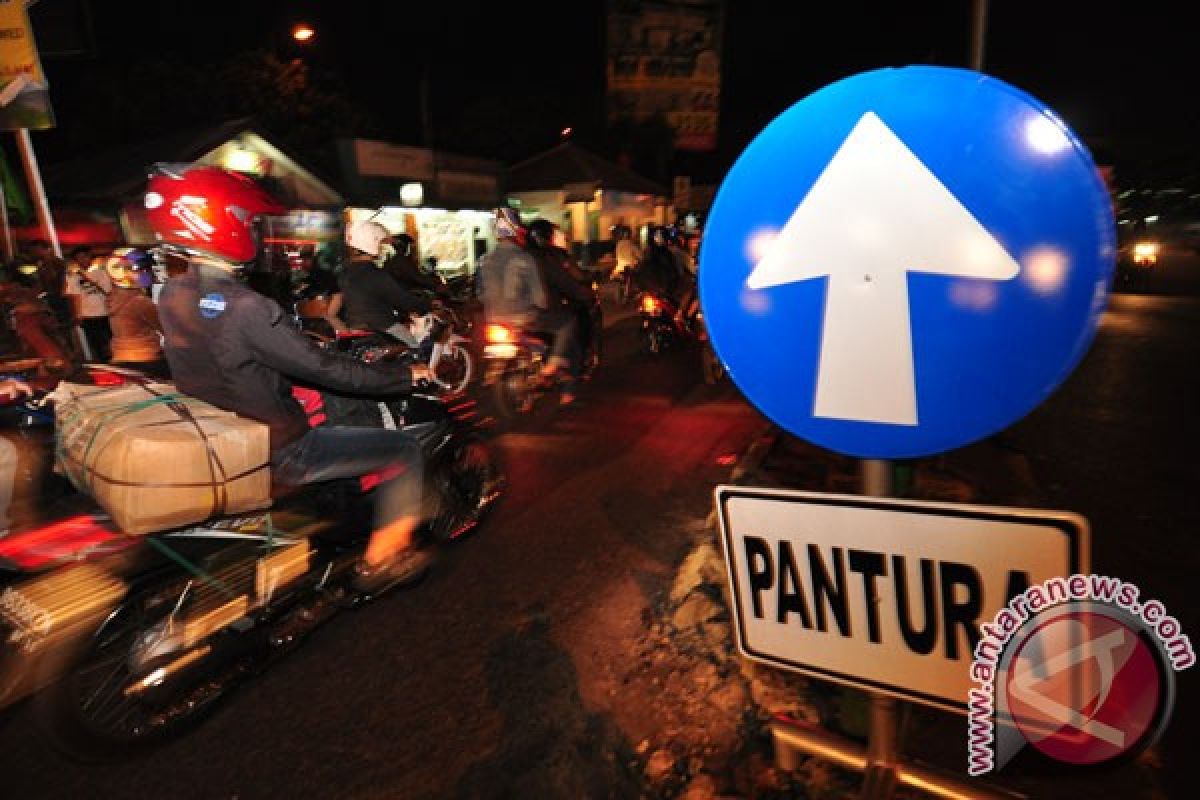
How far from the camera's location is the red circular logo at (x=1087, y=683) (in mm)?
1389

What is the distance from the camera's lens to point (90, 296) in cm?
1080

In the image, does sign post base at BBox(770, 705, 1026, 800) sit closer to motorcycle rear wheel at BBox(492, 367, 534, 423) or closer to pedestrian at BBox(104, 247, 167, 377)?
motorcycle rear wheel at BBox(492, 367, 534, 423)

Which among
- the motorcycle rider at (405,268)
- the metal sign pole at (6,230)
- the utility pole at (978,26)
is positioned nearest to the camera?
the utility pole at (978,26)

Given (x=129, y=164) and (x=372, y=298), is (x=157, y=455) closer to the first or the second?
(x=372, y=298)

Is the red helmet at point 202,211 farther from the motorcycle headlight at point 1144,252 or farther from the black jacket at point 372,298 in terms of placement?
the motorcycle headlight at point 1144,252

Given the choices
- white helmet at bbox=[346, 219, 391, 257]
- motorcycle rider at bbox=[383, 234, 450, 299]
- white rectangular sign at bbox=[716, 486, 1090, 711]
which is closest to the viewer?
white rectangular sign at bbox=[716, 486, 1090, 711]

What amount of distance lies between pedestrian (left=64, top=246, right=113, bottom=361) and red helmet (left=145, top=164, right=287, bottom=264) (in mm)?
10010

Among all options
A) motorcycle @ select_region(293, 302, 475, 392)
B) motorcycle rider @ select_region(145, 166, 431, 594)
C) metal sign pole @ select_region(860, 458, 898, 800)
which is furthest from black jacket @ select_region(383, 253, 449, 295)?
metal sign pole @ select_region(860, 458, 898, 800)

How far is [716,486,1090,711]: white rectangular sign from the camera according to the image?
1.25 m

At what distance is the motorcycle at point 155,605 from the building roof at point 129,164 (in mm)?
15390

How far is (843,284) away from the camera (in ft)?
4.27

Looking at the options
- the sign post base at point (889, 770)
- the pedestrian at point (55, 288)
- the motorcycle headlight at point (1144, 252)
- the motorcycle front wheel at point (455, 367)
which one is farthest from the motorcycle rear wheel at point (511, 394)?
the motorcycle headlight at point (1144, 252)

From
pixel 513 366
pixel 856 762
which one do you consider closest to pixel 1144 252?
pixel 513 366

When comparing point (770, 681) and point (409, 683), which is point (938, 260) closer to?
point (770, 681)
